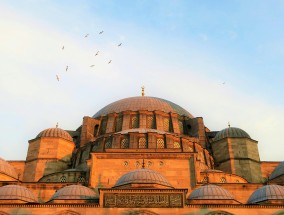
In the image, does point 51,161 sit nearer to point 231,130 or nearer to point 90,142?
point 90,142

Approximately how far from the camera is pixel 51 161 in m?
30.4

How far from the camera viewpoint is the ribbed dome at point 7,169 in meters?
28.2

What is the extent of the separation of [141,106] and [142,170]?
14.6m

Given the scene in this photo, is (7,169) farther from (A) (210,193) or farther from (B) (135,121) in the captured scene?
(A) (210,193)

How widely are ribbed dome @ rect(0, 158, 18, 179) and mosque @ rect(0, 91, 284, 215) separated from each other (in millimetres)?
103

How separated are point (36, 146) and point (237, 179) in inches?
638

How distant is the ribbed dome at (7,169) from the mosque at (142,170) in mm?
103

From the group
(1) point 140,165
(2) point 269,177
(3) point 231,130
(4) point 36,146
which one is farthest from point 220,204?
(4) point 36,146

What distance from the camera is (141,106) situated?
3559cm

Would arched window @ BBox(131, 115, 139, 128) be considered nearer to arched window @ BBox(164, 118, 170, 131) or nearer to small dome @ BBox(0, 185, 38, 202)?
arched window @ BBox(164, 118, 170, 131)

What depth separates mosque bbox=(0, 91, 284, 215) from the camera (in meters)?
19.5

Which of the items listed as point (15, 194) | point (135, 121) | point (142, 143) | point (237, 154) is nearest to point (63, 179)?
point (15, 194)

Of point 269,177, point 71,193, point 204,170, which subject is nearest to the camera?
point 71,193

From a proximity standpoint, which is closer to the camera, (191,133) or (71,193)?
(71,193)
